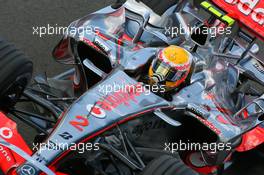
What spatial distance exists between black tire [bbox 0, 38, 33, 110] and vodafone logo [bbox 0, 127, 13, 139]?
0.57m

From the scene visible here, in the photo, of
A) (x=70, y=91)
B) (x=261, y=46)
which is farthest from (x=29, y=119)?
(x=261, y=46)

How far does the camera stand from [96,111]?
389cm

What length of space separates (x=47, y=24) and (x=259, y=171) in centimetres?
265

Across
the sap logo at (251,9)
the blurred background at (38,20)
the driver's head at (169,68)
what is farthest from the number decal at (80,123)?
the blurred background at (38,20)

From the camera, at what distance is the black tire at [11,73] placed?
14.0ft

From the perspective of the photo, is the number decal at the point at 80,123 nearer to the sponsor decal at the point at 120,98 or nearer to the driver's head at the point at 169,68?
the sponsor decal at the point at 120,98

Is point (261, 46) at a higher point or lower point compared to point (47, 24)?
higher

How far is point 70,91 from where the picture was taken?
5.11m

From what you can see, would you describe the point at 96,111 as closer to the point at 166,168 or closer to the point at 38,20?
the point at 166,168

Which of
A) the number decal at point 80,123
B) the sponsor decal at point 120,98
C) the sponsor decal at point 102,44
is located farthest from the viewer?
the sponsor decal at point 102,44

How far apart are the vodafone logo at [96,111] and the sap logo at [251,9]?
1629mm

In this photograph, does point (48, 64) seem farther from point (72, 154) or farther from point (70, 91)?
point (72, 154)

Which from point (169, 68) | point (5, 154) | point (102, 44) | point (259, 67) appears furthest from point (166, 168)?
point (259, 67)

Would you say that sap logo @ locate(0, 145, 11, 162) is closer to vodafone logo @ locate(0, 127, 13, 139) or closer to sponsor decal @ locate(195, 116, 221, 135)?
vodafone logo @ locate(0, 127, 13, 139)
